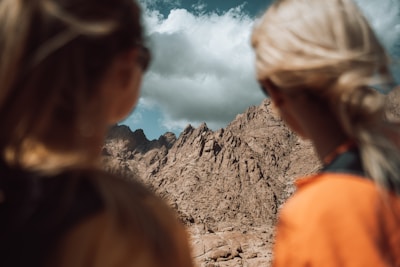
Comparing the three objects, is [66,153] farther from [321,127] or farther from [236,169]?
[236,169]

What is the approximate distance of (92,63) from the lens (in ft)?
3.40

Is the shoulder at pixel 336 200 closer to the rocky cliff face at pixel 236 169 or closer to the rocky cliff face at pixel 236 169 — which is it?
the rocky cliff face at pixel 236 169

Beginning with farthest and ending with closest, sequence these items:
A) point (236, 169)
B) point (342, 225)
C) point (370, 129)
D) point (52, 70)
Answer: point (236, 169), point (370, 129), point (342, 225), point (52, 70)

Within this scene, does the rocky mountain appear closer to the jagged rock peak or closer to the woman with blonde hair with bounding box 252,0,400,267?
the jagged rock peak

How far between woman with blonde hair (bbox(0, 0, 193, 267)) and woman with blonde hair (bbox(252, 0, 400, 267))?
38cm

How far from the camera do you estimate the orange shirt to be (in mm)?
1197

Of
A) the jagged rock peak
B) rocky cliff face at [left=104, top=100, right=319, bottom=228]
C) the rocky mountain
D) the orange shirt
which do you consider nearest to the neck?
the orange shirt

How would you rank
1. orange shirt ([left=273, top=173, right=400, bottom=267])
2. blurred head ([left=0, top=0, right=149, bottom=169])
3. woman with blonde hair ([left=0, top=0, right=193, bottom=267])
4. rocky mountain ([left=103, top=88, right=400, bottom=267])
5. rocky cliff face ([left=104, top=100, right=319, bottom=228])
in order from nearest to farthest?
woman with blonde hair ([left=0, top=0, right=193, bottom=267]), blurred head ([left=0, top=0, right=149, bottom=169]), orange shirt ([left=273, top=173, right=400, bottom=267]), rocky mountain ([left=103, top=88, right=400, bottom=267]), rocky cliff face ([left=104, top=100, right=319, bottom=228])

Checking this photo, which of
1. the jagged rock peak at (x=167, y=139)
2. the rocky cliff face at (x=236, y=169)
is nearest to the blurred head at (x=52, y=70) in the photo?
the rocky cliff face at (x=236, y=169)

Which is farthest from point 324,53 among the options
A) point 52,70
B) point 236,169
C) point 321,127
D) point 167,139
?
point 167,139

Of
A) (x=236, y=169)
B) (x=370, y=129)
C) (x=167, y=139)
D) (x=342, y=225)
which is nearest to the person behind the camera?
(x=342, y=225)

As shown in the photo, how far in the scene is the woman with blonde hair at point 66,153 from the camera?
87 centimetres

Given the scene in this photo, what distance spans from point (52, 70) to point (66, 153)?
174 millimetres

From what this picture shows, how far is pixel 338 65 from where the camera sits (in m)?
1.39
